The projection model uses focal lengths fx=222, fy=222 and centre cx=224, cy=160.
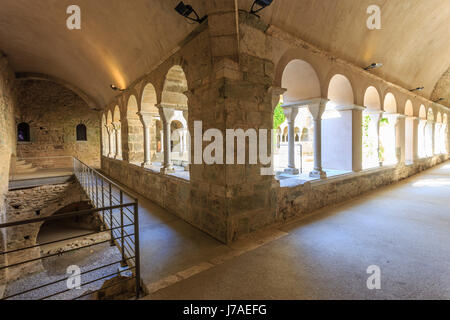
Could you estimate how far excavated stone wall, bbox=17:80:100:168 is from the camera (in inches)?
427

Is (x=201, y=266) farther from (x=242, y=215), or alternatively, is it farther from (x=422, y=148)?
(x=422, y=148)

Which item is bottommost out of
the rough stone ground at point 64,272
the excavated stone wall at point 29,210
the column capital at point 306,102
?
the rough stone ground at point 64,272

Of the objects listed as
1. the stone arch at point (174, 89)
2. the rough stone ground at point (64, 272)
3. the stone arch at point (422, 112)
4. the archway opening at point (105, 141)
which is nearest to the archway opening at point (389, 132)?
the stone arch at point (422, 112)

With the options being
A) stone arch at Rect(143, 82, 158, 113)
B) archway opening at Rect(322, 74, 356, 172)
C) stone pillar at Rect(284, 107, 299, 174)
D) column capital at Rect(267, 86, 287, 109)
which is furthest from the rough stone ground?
archway opening at Rect(322, 74, 356, 172)

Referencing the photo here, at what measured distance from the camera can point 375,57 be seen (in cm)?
523

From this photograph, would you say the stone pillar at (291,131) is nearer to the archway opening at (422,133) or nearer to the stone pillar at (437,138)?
the archway opening at (422,133)

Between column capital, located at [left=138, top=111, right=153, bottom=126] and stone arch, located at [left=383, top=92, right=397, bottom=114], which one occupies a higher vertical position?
stone arch, located at [left=383, top=92, right=397, bottom=114]

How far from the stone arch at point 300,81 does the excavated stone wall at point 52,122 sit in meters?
10.8

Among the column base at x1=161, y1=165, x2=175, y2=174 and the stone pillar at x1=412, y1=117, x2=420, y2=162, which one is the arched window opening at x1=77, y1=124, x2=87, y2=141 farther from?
the stone pillar at x1=412, y1=117, x2=420, y2=162

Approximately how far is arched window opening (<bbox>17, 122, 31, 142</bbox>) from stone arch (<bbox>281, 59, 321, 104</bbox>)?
1285cm

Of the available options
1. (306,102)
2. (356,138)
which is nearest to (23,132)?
(306,102)

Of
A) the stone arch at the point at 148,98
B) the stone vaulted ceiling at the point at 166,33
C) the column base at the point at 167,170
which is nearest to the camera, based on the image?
the stone vaulted ceiling at the point at 166,33

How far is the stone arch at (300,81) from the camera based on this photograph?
13.0 ft
